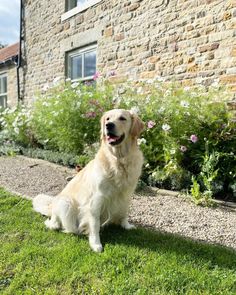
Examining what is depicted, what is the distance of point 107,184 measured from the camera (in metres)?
3.19

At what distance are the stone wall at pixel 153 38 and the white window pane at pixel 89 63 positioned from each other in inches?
15.6

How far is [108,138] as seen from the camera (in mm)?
3244

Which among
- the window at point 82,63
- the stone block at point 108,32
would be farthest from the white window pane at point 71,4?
the stone block at point 108,32

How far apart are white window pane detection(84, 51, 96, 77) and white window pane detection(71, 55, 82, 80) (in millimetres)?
314

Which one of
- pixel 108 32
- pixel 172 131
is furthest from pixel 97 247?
pixel 108 32

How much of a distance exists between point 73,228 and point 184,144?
291 centimetres

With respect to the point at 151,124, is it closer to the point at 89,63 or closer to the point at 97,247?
the point at 97,247

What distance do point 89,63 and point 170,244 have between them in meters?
7.70

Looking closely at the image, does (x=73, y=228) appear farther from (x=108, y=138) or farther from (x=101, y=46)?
(x=101, y=46)

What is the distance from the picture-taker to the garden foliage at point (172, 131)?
5.06 meters

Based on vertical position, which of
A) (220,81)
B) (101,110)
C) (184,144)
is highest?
(220,81)

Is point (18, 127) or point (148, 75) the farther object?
point (18, 127)

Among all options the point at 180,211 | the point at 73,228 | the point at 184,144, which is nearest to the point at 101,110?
the point at 184,144

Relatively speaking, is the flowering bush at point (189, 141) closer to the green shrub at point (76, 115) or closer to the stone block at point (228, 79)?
the stone block at point (228, 79)
